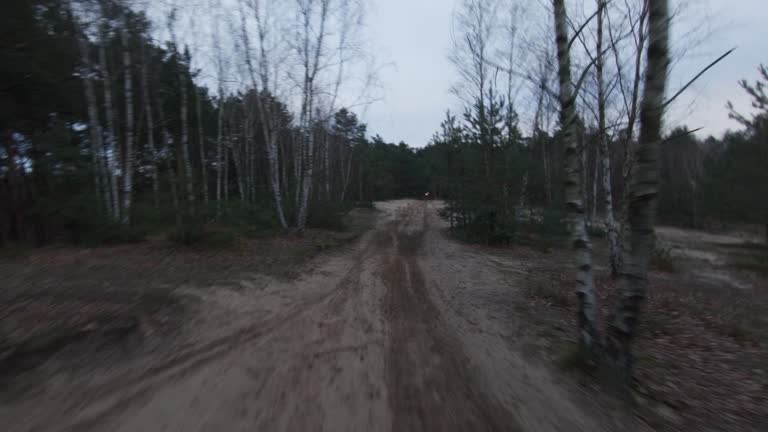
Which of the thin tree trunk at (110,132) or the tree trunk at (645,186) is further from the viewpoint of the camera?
the thin tree trunk at (110,132)

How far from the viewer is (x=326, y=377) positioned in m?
4.33

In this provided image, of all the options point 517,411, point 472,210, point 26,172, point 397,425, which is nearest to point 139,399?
point 397,425

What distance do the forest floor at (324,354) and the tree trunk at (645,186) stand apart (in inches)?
32.3

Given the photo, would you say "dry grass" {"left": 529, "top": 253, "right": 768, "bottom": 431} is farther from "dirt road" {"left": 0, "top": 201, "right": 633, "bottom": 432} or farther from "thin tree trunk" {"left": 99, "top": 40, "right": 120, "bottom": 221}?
"thin tree trunk" {"left": 99, "top": 40, "right": 120, "bottom": 221}

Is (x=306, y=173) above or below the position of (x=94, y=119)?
below

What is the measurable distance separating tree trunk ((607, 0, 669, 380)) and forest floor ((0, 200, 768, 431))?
2.69 ft

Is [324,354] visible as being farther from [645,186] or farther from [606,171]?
[606,171]

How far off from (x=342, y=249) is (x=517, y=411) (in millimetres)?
10876

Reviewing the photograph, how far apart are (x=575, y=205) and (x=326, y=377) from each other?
3605 mm

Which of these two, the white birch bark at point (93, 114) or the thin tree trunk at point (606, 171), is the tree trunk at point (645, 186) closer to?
the thin tree trunk at point (606, 171)

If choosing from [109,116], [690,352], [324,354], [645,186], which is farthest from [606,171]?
[109,116]

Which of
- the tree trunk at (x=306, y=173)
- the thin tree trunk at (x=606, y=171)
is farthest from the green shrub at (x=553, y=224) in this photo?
the tree trunk at (x=306, y=173)

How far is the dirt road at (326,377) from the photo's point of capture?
11.3ft

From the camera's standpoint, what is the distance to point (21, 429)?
314 cm
